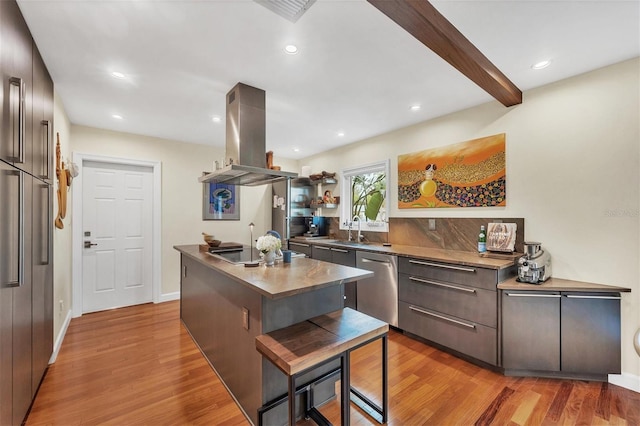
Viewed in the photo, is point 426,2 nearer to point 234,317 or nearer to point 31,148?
point 234,317

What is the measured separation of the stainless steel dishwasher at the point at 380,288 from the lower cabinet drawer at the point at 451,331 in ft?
0.43

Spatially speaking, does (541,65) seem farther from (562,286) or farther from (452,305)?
(452,305)

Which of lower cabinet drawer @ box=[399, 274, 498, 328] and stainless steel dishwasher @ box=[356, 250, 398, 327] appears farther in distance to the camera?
stainless steel dishwasher @ box=[356, 250, 398, 327]

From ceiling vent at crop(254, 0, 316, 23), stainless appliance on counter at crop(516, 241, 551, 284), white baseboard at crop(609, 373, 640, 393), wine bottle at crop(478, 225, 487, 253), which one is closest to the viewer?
ceiling vent at crop(254, 0, 316, 23)

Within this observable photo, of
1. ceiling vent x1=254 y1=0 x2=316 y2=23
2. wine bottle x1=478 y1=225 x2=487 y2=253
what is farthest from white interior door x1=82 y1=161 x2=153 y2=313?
wine bottle x1=478 y1=225 x2=487 y2=253

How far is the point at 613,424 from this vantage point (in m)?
1.73

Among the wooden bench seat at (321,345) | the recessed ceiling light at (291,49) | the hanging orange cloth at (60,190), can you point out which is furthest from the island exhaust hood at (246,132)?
the hanging orange cloth at (60,190)

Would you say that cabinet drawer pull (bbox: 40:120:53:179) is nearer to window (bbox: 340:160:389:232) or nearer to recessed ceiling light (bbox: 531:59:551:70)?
window (bbox: 340:160:389:232)

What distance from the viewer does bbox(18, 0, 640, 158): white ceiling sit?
161 cm

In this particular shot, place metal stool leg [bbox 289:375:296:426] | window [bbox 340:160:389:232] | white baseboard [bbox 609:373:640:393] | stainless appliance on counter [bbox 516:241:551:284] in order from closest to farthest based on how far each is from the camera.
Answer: metal stool leg [bbox 289:375:296:426]
white baseboard [bbox 609:373:640:393]
stainless appliance on counter [bbox 516:241:551:284]
window [bbox 340:160:389:232]

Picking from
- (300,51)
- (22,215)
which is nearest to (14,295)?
(22,215)

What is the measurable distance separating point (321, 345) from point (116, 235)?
378cm

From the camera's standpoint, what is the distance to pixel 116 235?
3.87 m

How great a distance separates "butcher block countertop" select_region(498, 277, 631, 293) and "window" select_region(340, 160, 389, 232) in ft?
6.07
